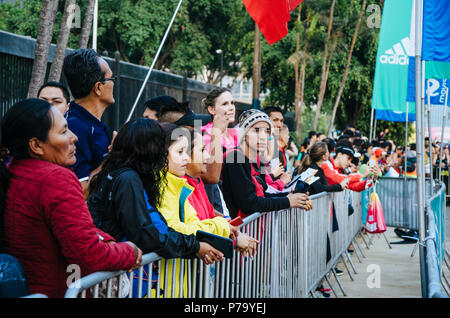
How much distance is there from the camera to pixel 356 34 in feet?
93.8

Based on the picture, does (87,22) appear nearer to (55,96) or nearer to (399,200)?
(55,96)

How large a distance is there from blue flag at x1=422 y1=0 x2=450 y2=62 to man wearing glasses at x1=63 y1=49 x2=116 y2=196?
338cm

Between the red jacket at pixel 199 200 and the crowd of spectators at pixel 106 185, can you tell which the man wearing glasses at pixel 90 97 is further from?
the red jacket at pixel 199 200

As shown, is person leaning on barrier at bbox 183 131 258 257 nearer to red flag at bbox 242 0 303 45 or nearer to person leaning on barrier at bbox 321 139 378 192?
red flag at bbox 242 0 303 45

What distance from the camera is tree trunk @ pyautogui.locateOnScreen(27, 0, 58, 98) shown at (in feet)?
25.0

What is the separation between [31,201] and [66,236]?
20cm

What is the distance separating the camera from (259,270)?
438 cm

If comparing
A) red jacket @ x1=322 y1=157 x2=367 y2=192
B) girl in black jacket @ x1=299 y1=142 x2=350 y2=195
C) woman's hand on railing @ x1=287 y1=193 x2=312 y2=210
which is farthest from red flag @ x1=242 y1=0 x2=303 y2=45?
woman's hand on railing @ x1=287 y1=193 x2=312 y2=210

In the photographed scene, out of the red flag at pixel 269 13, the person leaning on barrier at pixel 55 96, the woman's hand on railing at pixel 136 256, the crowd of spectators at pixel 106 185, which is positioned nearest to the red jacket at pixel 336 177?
the red flag at pixel 269 13

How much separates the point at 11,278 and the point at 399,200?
33.8 ft

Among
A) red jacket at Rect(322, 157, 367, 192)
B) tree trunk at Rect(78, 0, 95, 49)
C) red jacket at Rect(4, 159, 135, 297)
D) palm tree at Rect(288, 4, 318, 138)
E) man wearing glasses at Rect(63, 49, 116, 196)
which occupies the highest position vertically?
palm tree at Rect(288, 4, 318, 138)

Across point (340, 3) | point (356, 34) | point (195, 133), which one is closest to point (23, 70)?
point (195, 133)

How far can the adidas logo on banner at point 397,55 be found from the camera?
1171 cm

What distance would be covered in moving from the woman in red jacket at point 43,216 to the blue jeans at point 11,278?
0.50ft
